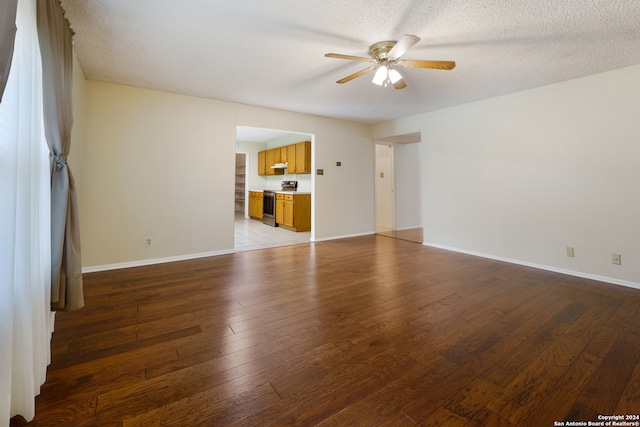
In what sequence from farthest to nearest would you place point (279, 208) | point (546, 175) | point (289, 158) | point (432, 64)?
point (289, 158)
point (279, 208)
point (546, 175)
point (432, 64)

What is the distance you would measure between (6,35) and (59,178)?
1.00m

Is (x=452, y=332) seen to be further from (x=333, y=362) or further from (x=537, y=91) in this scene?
(x=537, y=91)

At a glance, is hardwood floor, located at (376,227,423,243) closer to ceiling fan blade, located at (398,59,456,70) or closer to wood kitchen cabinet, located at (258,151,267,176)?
ceiling fan blade, located at (398,59,456,70)

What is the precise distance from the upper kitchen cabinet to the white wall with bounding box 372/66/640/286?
285 centimetres

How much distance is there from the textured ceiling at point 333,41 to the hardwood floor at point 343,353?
8.00 feet

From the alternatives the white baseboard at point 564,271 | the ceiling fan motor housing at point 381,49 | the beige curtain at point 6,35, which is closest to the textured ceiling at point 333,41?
the ceiling fan motor housing at point 381,49

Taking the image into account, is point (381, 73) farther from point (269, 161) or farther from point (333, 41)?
point (269, 161)

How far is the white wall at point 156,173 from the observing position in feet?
11.2

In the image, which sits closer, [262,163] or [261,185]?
[262,163]

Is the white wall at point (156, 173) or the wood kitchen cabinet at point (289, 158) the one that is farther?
the wood kitchen cabinet at point (289, 158)

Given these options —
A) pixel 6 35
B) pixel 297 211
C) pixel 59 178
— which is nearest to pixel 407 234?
pixel 297 211

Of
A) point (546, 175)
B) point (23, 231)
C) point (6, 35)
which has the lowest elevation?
point (23, 231)

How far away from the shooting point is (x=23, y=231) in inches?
50.1

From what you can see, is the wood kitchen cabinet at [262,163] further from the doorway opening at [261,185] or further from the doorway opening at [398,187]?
the doorway opening at [398,187]
